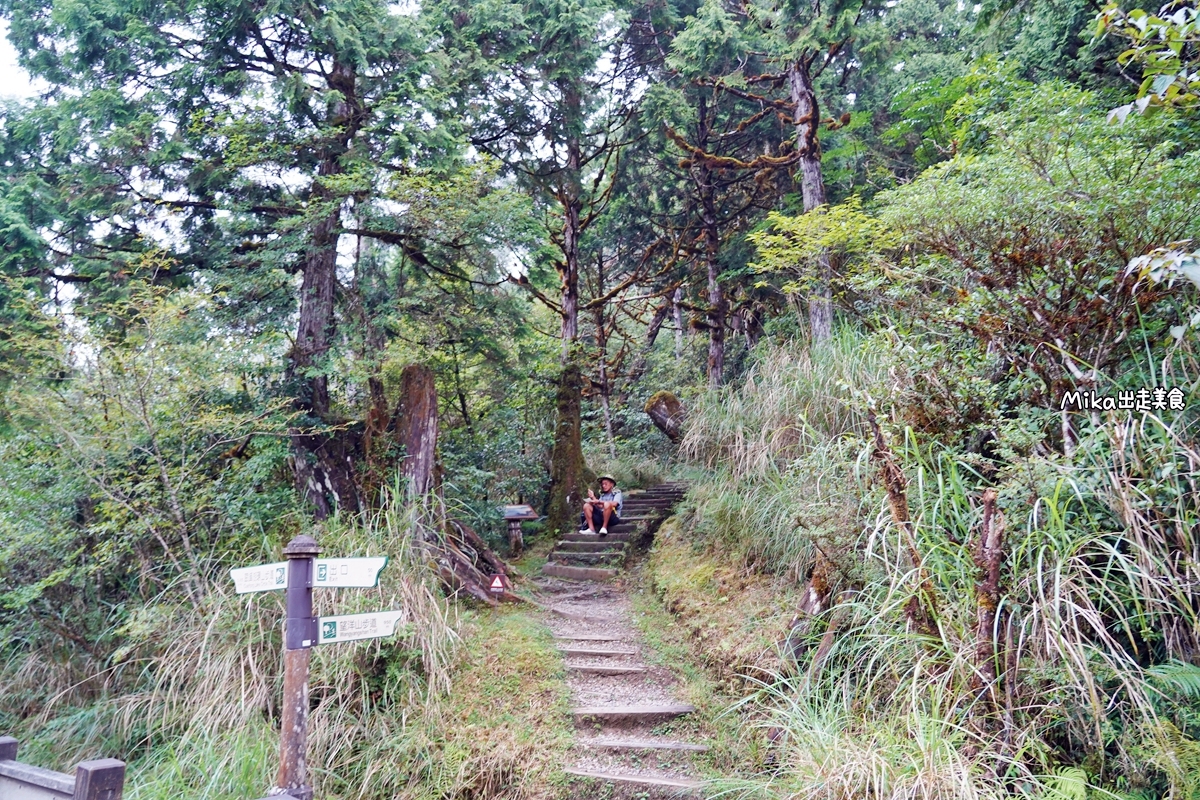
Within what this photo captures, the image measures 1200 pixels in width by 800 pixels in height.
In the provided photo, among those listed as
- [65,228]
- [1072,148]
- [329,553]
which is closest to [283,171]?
[65,228]

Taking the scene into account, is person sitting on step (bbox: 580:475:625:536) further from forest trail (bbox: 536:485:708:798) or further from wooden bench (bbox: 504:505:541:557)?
wooden bench (bbox: 504:505:541:557)

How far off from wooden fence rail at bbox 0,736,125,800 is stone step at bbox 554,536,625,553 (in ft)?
20.5

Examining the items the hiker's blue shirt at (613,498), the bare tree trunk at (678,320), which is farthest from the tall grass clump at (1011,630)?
the bare tree trunk at (678,320)

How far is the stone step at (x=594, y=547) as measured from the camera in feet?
29.8

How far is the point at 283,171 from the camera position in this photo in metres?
7.18

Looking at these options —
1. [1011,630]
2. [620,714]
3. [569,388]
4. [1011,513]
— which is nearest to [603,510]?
[569,388]

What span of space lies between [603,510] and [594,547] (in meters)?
0.63

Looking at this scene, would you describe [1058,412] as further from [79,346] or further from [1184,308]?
[79,346]

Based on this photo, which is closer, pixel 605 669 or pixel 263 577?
pixel 263 577

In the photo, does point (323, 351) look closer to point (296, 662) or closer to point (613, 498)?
point (296, 662)

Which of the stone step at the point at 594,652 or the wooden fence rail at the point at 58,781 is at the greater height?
the wooden fence rail at the point at 58,781

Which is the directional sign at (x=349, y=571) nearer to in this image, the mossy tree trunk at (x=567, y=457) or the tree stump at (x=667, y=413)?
the mossy tree trunk at (x=567, y=457)

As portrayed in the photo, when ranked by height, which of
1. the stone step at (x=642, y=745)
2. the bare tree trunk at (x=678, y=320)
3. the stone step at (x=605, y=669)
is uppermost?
the bare tree trunk at (x=678, y=320)

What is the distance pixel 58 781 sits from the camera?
10.3 feet
